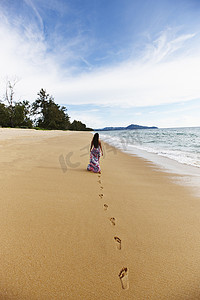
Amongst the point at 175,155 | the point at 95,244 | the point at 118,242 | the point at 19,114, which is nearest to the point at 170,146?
the point at 175,155

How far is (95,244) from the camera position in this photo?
5.43ft

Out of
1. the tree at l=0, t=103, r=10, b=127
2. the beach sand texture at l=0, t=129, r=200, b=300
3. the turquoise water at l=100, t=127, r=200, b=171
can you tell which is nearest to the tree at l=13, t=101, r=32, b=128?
the tree at l=0, t=103, r=10, b=127

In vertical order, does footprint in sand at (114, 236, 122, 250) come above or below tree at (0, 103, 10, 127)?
below

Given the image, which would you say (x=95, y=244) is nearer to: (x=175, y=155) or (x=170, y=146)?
(x=175, y=155)

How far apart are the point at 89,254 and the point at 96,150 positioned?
3584 mm

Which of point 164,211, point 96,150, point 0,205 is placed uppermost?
point 96,150

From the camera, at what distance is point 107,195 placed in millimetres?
3029

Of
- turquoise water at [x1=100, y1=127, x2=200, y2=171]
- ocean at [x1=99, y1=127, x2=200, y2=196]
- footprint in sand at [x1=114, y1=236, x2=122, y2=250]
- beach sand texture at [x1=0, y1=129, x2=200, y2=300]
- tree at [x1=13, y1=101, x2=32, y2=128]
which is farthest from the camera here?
tree at [x1=13, y1=101, x2=32, y2=128]

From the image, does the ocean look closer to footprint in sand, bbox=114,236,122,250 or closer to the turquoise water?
the turquoise water

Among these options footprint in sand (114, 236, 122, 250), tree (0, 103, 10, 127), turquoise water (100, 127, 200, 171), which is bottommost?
turquoise water (100, 127, 200, 171)

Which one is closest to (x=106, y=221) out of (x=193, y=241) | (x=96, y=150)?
(x=193, y=241)

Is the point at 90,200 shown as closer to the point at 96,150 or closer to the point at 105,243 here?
the point at 105,243

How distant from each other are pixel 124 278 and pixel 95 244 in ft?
1.45

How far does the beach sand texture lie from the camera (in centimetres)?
121
